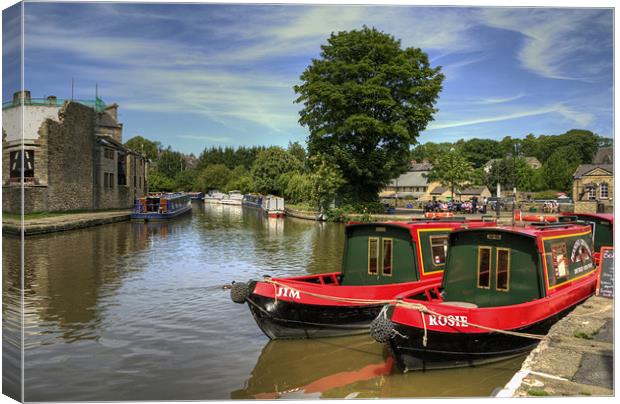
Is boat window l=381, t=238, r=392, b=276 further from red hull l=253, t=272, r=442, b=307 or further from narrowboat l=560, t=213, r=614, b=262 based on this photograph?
narrowboat l=560, t=213, r=614, b=262

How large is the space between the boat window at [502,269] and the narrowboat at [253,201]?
57974 millimetres

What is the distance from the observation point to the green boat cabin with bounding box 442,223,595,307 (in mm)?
10430

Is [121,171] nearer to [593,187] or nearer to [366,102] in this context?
[366,102]

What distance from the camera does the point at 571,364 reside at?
25.3ft

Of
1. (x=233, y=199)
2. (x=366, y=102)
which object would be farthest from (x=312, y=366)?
(x=233, y=199)

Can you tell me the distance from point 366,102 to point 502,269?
1208 inches

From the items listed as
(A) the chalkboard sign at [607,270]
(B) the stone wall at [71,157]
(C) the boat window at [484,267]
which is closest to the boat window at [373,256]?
(C) the boat window at [484,267]

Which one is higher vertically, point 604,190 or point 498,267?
point 604,190

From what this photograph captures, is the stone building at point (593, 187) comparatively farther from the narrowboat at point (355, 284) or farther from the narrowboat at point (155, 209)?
the narrowboat at point (155, 209)

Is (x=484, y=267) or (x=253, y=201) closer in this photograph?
(x=484, y=267)

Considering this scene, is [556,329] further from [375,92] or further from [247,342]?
[375,92]

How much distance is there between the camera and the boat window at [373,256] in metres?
12.8

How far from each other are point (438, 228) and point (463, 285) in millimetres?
2513

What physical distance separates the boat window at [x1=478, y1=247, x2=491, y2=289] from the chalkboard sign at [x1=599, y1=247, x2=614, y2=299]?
6.48 feet
